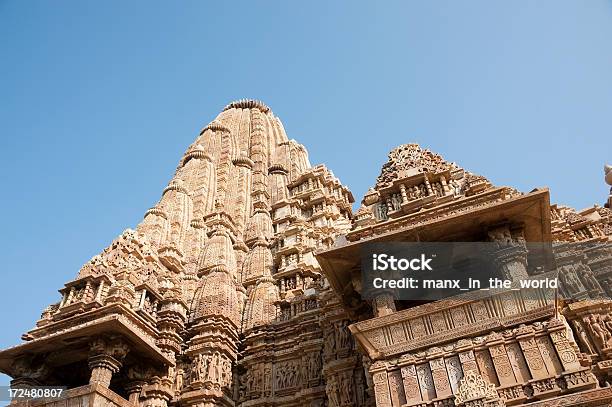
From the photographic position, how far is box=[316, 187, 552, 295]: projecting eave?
1111 cm

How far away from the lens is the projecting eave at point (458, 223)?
11109 mm

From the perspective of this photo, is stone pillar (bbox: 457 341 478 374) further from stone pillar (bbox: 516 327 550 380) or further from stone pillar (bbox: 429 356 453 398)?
stone pillar (bbox: 516 327 550 380)

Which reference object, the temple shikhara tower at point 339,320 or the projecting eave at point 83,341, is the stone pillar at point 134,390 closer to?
the temple shikhara tower at point 339,320

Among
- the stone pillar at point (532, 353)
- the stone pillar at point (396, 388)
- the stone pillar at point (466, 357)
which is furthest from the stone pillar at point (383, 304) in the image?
the stone pillar at point (532, 353)

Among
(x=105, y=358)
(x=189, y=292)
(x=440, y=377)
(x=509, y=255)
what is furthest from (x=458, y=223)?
(x=189, y=292)

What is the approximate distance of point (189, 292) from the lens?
19.1 m

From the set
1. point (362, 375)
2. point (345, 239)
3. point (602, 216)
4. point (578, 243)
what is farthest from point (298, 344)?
point (602, 216)

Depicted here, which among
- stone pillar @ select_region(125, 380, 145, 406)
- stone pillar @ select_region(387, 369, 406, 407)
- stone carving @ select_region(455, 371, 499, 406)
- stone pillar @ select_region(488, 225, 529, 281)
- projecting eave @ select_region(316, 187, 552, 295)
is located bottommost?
stone carving @ select_region(455, 371, 499, 406)

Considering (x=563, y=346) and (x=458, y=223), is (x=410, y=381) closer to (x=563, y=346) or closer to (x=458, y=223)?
(x=563, y=346)

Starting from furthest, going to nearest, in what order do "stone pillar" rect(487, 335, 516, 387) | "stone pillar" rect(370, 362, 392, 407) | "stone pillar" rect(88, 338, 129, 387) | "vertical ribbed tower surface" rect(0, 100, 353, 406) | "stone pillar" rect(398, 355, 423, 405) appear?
1. "vertical ribbed tower surface" rect(0, 100, 353, 406)
2. "stone pillar" rect(88, 338, 129, 387)
3. "stone pillar" rect(370, 362, 392, 407)
4. "stone pillar" rect(398, 355, 423, 405)
5. "stone pillar" rect(487, 335, 516, 387)

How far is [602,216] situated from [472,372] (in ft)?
30.4

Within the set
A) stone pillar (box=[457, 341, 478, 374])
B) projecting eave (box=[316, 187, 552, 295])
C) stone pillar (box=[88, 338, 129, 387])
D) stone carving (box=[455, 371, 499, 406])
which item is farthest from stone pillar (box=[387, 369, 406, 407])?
stone pillar (box=[88, 338, 129, 387])

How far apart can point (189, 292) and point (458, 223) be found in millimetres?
11607

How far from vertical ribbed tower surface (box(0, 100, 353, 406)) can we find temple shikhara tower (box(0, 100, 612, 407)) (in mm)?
64
